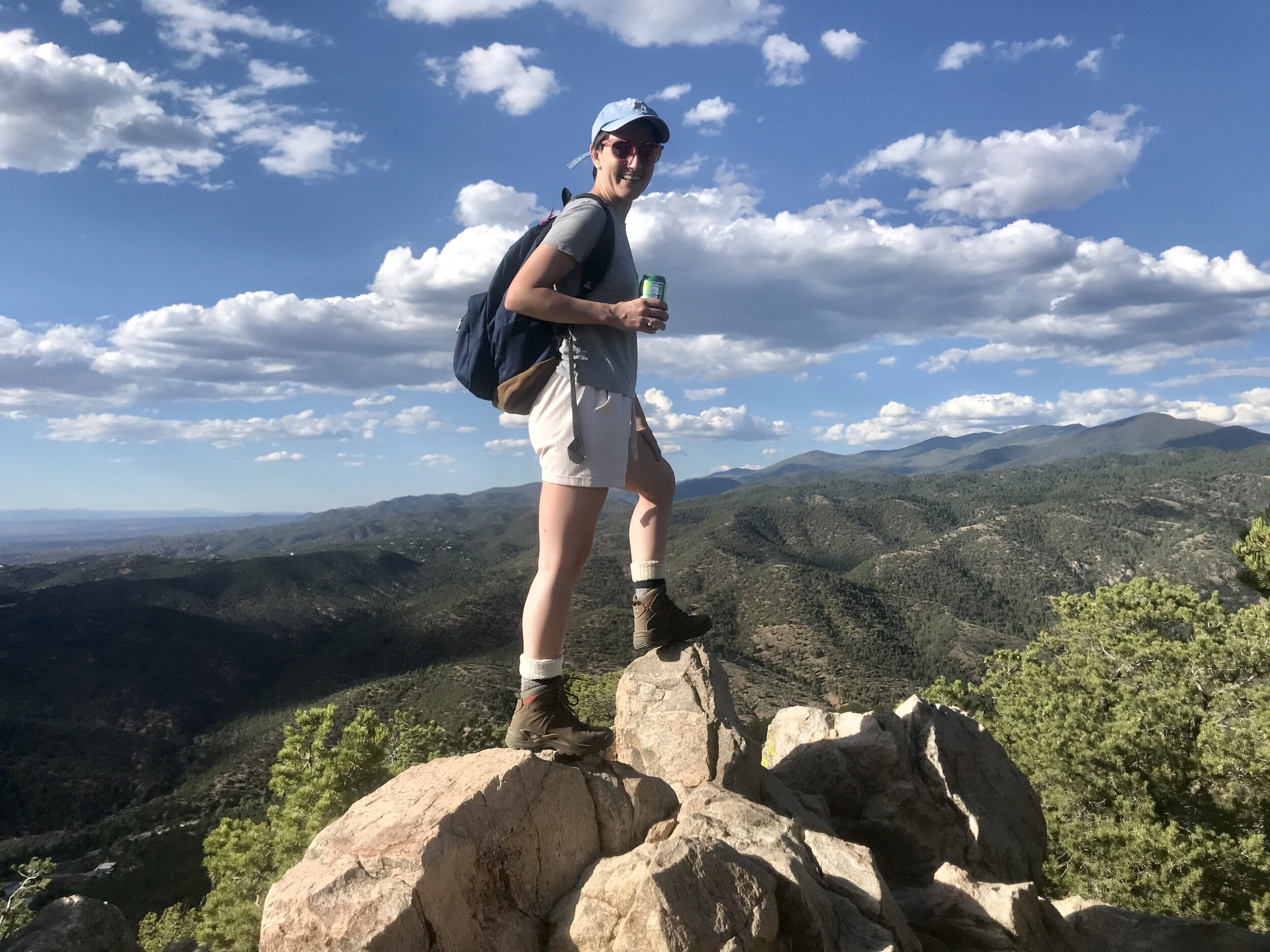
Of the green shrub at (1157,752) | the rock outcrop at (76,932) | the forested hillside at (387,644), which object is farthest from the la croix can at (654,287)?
the forested hillside at (387,644)

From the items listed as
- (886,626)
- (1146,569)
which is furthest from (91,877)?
(1146,569)

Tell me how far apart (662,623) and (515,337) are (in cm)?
303

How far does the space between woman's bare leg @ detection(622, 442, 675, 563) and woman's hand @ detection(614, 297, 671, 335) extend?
126cm

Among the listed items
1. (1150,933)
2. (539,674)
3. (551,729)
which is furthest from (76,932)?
(1150,933)

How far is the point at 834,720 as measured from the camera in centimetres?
1063

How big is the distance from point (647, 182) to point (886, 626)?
146020 millimetres

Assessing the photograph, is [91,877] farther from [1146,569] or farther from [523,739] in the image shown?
[1146,569]

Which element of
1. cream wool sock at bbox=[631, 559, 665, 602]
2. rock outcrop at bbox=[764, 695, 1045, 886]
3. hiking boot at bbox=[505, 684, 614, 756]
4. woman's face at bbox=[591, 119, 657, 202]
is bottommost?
rock outcrop at bbox=[764, 695, 1045, 886]

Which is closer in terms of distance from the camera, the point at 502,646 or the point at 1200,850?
the point at 1200,850

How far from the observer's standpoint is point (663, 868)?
4.44 metres

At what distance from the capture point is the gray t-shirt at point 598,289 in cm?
446

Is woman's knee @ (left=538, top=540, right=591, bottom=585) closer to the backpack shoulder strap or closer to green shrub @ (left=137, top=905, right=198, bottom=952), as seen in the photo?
the backpack shoulder strap

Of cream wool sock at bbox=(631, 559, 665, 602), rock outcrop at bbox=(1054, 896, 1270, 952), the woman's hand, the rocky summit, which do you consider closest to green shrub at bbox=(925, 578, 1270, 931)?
rock outcrop at bbox=(1054, 896, 1270, 952)

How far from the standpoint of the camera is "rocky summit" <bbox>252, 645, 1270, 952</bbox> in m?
4.23
